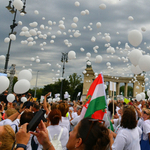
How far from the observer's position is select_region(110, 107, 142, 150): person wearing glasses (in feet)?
13.1

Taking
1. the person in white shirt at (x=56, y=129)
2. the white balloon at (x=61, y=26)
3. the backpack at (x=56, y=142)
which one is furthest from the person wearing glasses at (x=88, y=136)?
the white balloon at (x=61, y=26)

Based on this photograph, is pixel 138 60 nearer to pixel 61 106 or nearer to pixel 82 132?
pixel 61 106

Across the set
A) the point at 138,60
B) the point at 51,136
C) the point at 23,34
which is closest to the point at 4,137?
the point at 51,136

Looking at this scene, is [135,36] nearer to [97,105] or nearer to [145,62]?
[145,62]

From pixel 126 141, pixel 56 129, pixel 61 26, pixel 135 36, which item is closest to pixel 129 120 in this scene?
pixel 126 141

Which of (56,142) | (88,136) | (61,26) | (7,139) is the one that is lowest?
(56,142)

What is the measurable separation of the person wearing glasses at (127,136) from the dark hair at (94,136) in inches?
66.5

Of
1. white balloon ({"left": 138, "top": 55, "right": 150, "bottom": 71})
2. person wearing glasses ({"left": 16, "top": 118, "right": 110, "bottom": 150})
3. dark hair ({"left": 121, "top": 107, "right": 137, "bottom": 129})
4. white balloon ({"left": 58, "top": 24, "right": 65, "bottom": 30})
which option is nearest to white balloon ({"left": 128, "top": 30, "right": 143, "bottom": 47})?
white balloon ({"left": 138, "top": 55, "right": 150, "bottom": 71})

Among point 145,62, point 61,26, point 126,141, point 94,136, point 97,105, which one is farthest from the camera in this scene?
point 61,26

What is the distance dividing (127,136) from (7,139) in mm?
2628

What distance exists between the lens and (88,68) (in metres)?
79.5

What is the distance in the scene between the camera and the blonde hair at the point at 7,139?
264 cm

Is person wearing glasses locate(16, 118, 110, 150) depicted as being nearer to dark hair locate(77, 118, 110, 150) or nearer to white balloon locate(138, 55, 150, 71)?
dark hair locate(77, 118, 110, 150)

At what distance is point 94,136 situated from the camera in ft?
7.38
